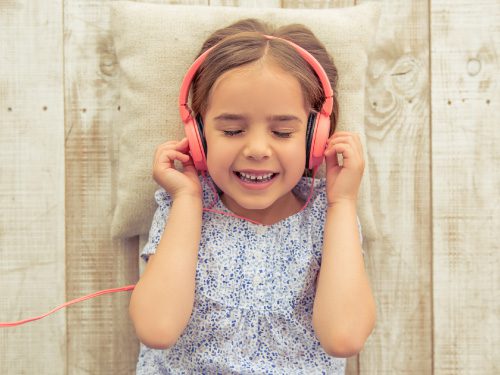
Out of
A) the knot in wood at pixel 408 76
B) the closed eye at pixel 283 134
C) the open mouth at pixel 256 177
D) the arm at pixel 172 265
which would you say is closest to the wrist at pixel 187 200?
the arm at pixel 172 265

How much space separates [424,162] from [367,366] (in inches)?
19.3

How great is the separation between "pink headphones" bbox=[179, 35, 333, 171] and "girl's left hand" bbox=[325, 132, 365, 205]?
5 cm

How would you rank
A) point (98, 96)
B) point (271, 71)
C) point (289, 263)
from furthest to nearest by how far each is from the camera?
point (98, 96), point (289, 263), point (271, 71)

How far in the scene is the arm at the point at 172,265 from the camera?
1.10 meters

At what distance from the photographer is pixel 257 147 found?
41.6 inches

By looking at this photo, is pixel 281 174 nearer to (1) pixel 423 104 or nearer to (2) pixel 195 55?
(2) pixel 195 55

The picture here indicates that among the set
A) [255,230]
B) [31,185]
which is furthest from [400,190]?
[31,185]

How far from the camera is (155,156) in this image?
3.93 ft

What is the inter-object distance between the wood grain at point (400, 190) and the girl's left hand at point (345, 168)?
Result: 0.72ft

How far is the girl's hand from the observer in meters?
1.17

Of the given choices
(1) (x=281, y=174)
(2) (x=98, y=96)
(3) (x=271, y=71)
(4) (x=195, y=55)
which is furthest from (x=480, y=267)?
(2) (x=98, y=96)

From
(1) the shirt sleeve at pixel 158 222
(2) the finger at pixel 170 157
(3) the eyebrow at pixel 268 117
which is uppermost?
(3) the eyebrow at pixel 268 117

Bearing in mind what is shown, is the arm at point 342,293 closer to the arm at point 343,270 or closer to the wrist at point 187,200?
the arm at point 343,270

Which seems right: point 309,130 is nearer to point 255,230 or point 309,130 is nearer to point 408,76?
point 255,230
